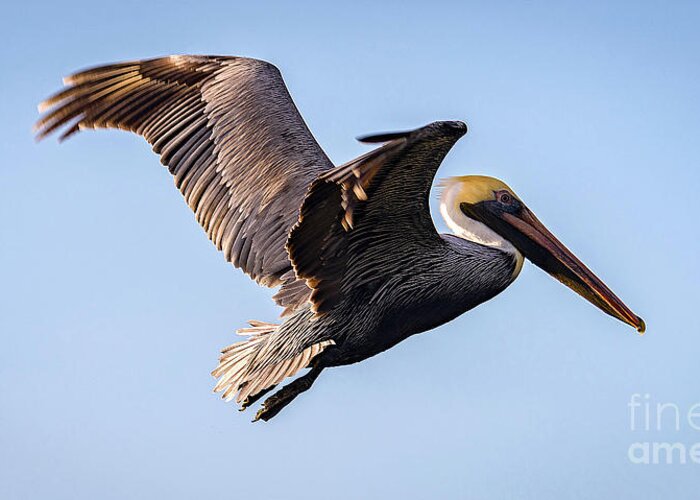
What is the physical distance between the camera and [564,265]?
8516 millimetres

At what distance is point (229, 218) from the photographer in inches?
331

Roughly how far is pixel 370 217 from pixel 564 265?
6.26 feet

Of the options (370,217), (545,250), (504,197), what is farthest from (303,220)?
(545,250)

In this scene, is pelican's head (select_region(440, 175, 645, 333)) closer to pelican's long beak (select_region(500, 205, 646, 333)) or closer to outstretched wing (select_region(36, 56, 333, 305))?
pelican's long beak (select_region(500, 205, 646, 333))

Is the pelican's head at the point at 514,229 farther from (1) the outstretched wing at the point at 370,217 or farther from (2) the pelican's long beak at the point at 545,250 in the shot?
(1) the outstretched wing at the point at 370,217

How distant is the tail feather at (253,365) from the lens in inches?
291

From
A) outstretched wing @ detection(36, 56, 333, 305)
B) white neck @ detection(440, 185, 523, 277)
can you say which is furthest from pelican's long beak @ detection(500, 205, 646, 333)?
outstretched wing @ detection(36, 56, 333, 305)

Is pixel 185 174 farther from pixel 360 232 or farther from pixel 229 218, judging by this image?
pixel 360 232

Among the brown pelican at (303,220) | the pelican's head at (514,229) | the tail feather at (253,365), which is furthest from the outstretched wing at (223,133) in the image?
the pelican's head at (514,229)

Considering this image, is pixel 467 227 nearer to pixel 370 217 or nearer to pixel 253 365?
pixel 370 217

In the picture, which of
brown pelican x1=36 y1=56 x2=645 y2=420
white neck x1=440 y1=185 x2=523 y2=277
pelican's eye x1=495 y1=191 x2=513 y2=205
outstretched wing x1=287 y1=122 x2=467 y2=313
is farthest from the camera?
pelican's eye x1=495 y1=191 x2=513 y2=205

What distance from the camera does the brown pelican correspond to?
710 cm

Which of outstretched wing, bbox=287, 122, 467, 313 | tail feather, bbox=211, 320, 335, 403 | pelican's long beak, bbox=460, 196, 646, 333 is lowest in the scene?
tail feather, bbox=211, 320, 335, 403

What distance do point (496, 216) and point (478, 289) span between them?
0.81 meters
